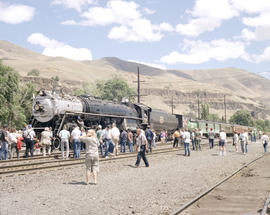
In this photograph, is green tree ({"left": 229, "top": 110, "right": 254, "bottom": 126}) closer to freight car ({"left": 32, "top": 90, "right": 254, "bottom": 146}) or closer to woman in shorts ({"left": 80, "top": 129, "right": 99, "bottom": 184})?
freight car ({"left": 32, "top": 90, "right": 254, "bottom": 146})

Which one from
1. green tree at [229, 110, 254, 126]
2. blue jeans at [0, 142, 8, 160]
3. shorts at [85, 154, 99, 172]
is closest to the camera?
shorts at [85, 154, 99, 172]

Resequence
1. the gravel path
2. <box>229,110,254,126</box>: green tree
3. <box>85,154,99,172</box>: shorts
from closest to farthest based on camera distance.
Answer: the gravel path < <box>85,154,99,172</box>: shorts < <box>229,110,254,126</box>: green tree

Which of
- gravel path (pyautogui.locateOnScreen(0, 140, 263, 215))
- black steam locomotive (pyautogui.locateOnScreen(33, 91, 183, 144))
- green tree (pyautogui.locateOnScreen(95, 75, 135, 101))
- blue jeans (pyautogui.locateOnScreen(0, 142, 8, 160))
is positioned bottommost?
gravel path (pyautogui.locateOnScreen(0, 140, 263, 215))

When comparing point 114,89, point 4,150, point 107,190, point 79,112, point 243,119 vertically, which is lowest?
point 107,190

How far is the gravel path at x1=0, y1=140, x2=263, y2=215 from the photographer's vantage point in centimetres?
786

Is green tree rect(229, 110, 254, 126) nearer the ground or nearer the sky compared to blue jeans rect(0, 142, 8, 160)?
nearer the sky

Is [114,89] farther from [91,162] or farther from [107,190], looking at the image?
[107,190]

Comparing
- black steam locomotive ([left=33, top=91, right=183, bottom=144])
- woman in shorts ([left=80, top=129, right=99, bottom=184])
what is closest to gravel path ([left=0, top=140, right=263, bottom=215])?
woman in shorts ([left=80, top=129, right=99, bottom=184])

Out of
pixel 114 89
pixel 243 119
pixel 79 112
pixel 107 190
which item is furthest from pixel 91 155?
pixel 243 119

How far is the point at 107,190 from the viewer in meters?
10.1

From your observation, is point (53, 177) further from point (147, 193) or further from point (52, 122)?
point (52, 122)

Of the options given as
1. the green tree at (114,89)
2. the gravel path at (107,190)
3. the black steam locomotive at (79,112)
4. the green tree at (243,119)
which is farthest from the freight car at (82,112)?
the green tree at (243,119)

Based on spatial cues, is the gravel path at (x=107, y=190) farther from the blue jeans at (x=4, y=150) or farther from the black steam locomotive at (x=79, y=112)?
the black steam locomotive at (x=79, y=112)

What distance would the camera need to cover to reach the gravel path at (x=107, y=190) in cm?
786
